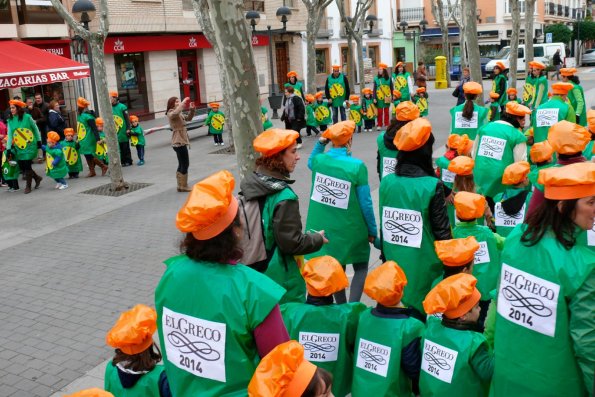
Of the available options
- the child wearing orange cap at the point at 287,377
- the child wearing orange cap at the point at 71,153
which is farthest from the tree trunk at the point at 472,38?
the child wearing orange cap at the point at 287,377

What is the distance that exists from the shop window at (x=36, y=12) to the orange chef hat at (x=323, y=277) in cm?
1999

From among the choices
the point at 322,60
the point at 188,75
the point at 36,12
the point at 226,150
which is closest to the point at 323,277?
the point at 226,150

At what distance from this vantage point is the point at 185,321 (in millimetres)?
2609

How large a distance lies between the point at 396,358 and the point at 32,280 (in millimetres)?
5567

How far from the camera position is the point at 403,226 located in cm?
454

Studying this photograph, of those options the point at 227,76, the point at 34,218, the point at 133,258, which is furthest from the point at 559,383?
the point at 34,218

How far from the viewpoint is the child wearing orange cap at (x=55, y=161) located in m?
12.9

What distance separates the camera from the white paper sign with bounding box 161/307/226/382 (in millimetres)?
2533

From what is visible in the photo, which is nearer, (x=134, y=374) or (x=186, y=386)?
(x=186, y=386)

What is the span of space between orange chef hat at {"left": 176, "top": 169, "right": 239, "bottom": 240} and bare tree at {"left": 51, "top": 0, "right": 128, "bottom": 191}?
33.2 feet

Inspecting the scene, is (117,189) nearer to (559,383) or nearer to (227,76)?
(227,76)

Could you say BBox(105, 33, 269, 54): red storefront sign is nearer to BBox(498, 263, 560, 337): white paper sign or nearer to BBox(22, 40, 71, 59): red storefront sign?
BBox(22, 40, 71, 59): red storefront sign

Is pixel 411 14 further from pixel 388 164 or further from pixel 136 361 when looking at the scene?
pixel 136 361

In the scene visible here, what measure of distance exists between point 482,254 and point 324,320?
1.44 meters
